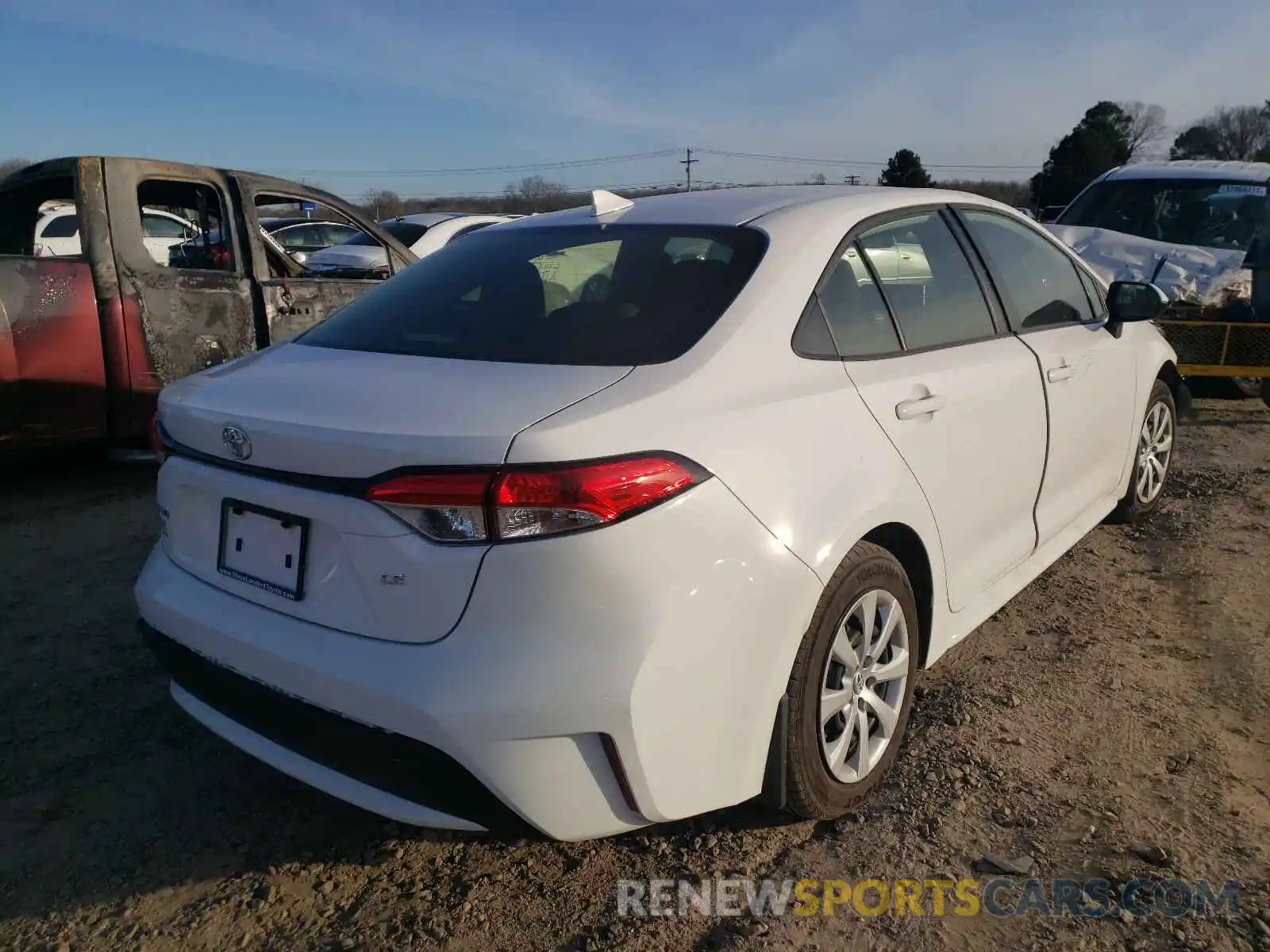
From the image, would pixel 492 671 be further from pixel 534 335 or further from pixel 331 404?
pixel 534 335

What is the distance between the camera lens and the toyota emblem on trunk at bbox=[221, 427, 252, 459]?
6.90 feet

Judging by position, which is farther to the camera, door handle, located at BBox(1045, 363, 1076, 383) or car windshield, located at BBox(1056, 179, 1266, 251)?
car windshield, located at BBox(1056, 179, 1266, 251)

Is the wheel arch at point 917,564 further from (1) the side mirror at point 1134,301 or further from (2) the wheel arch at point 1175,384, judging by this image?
(2) the wheel arch at point 1175,384

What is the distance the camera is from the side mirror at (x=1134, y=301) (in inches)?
152

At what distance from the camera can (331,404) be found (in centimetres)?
207

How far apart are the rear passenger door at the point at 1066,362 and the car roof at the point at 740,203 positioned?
0.33 meters

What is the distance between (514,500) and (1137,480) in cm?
375

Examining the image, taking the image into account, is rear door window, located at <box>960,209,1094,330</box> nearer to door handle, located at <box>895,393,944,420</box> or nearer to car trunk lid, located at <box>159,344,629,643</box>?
door handle, located at <box>895,393,944,420</box>

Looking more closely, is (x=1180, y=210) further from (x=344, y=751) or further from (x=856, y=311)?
(x=344, y=751)

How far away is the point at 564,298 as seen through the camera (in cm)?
262

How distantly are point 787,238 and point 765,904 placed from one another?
65.7 inches

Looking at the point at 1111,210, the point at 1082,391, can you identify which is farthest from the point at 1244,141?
the point at 1082,391

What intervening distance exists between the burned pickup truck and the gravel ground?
1884 millimetres

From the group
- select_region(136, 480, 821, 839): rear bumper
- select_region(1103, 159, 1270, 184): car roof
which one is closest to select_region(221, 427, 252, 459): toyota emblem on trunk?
select_region(136, 480, 821, 839): rear bumper
